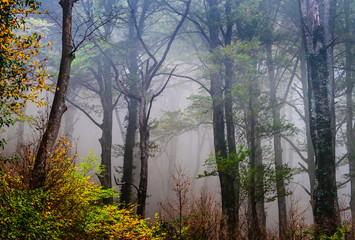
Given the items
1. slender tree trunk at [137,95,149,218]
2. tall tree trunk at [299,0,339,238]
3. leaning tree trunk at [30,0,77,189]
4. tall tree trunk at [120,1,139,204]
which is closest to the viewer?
leaning tree trunk at [30,0,77,189]

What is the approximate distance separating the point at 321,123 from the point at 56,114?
6785mm

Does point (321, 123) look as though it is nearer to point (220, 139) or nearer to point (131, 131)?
point (220, 139)

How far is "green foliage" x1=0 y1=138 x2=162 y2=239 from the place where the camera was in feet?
12.2

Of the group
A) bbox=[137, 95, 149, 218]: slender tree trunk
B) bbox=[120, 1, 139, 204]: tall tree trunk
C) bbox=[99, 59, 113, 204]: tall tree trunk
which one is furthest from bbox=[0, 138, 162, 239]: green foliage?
bbox=[99, 59, 113, 204]: tall tree trunk

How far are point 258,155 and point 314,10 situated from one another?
663cm

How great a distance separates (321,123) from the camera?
7.24 meters

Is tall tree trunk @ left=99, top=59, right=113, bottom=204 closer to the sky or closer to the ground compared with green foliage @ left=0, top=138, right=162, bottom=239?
closer to the sky

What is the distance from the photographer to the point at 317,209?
6.86 m

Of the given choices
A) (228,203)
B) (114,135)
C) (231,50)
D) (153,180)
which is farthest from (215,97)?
(114,135)

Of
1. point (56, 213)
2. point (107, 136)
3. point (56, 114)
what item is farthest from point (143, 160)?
point (107, 136)

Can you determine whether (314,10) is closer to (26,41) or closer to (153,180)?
(26,41)

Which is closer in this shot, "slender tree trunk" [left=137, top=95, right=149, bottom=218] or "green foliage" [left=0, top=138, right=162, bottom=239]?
"green foliage" [left=0, top=138, right=162, bottom=239]

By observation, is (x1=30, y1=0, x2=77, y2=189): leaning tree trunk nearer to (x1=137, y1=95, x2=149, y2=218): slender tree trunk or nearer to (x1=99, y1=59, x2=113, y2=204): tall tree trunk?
(x1=137, y1=95, x2=149, y2=218): slender tree trunk

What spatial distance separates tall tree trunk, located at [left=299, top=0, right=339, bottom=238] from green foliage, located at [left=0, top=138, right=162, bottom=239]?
456cm
